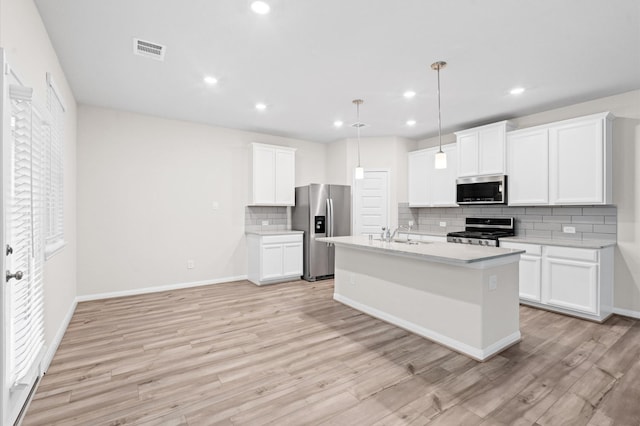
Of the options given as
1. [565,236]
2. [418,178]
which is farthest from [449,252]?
[418,178]

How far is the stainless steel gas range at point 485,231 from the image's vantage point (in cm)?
452

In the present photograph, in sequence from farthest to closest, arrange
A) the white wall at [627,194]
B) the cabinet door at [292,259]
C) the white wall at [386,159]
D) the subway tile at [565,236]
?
the white wall at [386,159] → the cabinet door at [292,259] → the subway tile at [565,236] → the white wall at [627,194]

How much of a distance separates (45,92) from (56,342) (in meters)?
2.19

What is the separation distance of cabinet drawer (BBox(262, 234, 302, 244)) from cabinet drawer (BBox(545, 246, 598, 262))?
3.61 metres

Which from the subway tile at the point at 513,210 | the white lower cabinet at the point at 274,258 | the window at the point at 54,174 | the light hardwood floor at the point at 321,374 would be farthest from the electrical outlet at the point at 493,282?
the window at the point at 54,174

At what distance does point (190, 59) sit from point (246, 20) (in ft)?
2.96

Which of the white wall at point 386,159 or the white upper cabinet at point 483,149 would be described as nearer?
the white upper cabinet at point 483,149

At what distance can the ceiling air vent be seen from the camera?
2740 millimetres

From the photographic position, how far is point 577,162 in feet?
12.8

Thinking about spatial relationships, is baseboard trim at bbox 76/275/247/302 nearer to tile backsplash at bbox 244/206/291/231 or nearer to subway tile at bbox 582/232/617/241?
tile backsplash at bbox 244/206/291/231

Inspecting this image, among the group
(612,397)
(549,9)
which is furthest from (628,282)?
(549,9)

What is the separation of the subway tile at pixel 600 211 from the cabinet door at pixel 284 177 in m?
4.31

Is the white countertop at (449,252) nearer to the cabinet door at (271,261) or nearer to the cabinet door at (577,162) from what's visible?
the cabinet door at (577,162)

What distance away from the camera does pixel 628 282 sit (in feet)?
12.4
